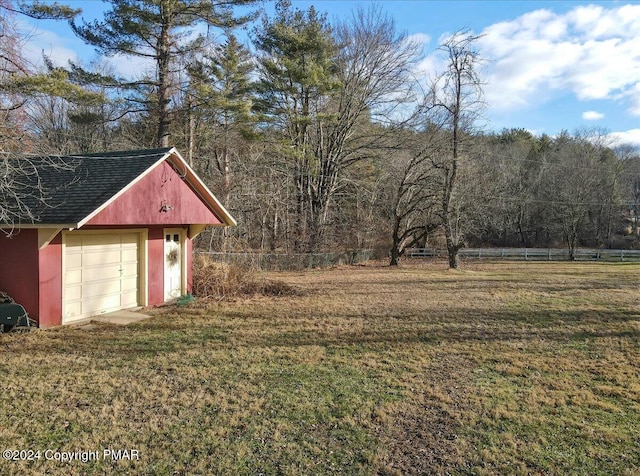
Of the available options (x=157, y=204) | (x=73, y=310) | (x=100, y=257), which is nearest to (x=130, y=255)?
(x=100, y=257)

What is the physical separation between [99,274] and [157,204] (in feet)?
6.71

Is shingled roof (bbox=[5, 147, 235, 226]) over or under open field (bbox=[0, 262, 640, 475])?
over

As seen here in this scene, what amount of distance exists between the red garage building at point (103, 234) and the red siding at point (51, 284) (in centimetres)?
2

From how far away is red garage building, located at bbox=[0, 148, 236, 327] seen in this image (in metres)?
8.81

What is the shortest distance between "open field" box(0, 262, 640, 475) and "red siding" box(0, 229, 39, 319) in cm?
94

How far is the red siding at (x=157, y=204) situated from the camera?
31.2 ft

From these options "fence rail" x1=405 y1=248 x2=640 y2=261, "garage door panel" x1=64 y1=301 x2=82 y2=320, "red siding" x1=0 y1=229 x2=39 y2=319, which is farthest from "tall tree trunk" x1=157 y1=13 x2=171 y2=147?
"fence rail" x1=405 y1=248 x2=640 y2=261

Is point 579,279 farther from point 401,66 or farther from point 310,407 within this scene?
point 310,407

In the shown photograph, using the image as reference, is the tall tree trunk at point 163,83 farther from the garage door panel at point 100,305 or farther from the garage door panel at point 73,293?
the garage door panel at point 73,293

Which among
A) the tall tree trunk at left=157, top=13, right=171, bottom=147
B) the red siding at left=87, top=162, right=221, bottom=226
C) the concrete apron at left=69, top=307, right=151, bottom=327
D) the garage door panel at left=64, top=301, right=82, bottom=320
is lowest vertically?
the concrete apron at left=69, top=307, right=151, bottom=327

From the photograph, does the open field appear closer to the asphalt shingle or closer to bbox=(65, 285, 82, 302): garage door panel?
bbox=(65, 285, 82, 302): garage door panel

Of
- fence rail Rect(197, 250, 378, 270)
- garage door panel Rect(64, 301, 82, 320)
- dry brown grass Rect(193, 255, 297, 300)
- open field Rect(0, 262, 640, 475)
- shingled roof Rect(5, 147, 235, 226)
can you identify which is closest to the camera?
open field Rect(0, 262, 640, 475)

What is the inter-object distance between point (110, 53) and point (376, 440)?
52.9 feet

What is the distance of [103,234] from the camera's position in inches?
407
